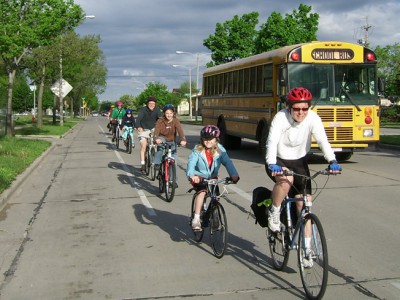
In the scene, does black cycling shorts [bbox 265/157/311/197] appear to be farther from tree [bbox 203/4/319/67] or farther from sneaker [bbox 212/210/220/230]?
tree [bbox 203/4/319/67]

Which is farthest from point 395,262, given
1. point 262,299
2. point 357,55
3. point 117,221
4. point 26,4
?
point 26,4

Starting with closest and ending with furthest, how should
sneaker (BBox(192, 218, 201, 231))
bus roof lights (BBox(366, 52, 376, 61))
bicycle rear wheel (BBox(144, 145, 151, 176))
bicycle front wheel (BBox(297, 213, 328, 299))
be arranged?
bicycle front wheel (BBox(297, 213, 328, 299)) → sneaker (BBox(192, 218, 201, 231)) → bicycle rear wheel (BBox(144, 145, 151, 176)) → bus roof lights (BBox(366, 52, 376, 61))

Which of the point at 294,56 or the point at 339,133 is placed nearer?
the point at 294,56

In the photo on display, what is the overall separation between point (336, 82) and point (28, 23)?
1351cm

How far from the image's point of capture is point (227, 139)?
20.1 m

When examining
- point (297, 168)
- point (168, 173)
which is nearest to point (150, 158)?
point (168, 173)

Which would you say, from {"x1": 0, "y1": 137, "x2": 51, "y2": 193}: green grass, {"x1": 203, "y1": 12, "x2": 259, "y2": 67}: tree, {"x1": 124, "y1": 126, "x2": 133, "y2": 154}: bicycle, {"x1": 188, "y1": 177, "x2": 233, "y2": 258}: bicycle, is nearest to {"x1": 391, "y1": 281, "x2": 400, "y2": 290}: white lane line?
{"x1": 188, "y1": 177, "x2": 233, "y2": 258}: bicycle

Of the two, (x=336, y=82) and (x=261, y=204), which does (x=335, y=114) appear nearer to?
(x=336, y=82)

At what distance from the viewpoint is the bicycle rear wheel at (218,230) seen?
5730 millimetres

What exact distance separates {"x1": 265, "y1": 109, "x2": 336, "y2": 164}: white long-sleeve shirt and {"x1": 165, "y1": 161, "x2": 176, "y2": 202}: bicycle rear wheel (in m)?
4.41

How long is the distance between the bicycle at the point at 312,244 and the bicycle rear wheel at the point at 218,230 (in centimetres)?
80

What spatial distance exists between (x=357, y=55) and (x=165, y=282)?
10799 mm

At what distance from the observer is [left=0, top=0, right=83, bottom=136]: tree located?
2067cm

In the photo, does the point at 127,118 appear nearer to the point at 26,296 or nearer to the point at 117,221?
the point at 117,221
